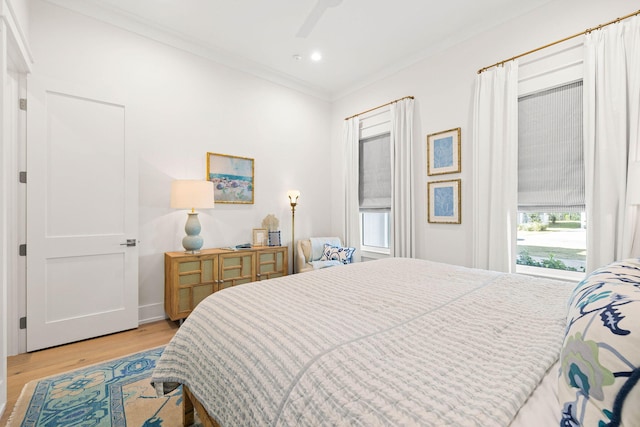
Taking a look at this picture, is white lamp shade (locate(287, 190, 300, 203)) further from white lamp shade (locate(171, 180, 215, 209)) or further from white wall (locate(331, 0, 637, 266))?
white wall (locate(331, 0, 637, 266))

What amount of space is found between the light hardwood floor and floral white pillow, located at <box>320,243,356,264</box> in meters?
2.02

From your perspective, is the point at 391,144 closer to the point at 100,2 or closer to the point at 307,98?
the point at 307,98

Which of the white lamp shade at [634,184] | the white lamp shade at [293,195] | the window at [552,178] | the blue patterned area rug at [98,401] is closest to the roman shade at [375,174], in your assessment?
the white lamp shade at [293,195]

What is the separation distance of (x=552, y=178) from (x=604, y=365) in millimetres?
2584

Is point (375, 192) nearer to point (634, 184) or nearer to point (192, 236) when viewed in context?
point (192, 236)

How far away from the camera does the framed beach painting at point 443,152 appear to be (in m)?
3.29

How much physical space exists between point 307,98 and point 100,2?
2.65 meters

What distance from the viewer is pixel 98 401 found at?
6.08ft

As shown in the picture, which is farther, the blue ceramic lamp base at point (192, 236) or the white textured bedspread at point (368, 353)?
the blue ceramic lamp base at point (192, 236)

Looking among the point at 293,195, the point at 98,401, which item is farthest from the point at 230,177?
the point at 98,401

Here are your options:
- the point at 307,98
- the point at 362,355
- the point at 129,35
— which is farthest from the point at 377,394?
the point at 307,98

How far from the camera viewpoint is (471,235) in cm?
318

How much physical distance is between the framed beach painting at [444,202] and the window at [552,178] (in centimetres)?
60

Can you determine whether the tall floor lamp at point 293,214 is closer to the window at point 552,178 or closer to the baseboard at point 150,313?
the baseboard at point 150,313
